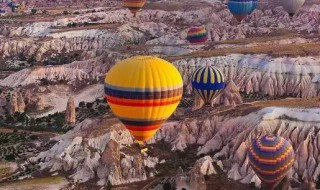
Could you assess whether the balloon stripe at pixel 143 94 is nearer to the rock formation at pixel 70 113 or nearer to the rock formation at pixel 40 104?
the rock formation at pixel 70 113

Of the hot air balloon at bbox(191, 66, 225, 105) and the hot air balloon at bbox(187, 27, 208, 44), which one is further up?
the hot air balloon at bbox(191, 66, 225, 105)

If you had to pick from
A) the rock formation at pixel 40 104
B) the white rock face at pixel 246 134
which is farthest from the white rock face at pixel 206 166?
the rock formation at pixel 40 104

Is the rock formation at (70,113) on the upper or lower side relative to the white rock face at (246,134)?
lower

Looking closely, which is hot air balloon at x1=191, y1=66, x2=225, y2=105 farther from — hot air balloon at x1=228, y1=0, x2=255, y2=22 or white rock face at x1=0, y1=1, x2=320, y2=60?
white rock face at x1=0, y1=1, x2=320, y2=60

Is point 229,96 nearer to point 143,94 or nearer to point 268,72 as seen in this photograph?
point 268,72

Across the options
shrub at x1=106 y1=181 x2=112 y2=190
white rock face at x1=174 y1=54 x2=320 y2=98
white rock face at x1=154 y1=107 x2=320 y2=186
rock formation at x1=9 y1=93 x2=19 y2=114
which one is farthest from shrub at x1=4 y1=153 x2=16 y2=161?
white rock face at x1=174 y1=54 x2=320 y2=98
